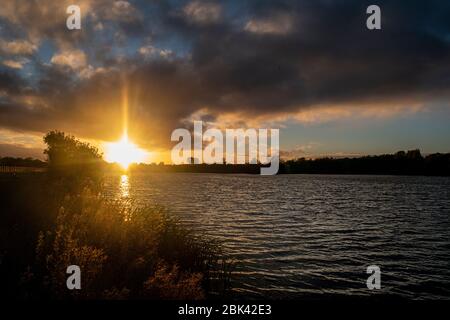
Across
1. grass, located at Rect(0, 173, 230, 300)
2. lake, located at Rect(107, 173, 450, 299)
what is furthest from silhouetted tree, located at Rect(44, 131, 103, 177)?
grass, located at Rect(0, 173, 230, 300)

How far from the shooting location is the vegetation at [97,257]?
1078 centimetres

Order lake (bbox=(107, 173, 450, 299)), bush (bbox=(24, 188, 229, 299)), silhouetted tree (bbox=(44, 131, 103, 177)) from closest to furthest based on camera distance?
bush (bbox=(24, 188, 229, 299)) → lake (bbox=(107, 173, 450, 299)) → silhouetted tree (bbox=(44, 131, 103, 177))

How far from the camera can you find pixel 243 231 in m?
32.2

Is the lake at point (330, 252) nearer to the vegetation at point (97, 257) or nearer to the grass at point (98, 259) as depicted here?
the vegetation at point (97, 257)

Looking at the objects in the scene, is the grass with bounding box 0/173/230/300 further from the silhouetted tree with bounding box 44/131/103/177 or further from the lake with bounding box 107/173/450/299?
the silhouetted tree with bounding box 44/131/103/177

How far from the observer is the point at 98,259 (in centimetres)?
1176

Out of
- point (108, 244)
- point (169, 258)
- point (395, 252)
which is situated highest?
point (108, 244)

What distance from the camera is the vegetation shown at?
424 inches

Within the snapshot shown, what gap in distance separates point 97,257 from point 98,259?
1.47 ft

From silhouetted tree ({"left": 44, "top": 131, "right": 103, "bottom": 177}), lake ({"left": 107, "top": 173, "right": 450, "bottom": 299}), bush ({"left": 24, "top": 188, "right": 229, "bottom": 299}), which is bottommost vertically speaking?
lake ({"left": 107, "top": 173, "right": 450, "bottom": 299})

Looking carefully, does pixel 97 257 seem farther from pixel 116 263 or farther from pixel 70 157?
pixel 70 157
